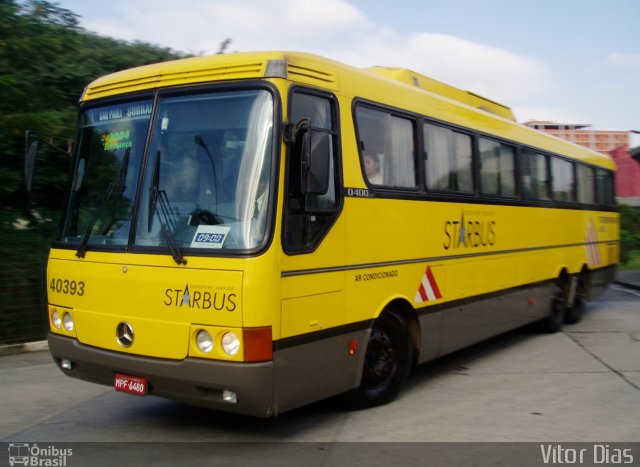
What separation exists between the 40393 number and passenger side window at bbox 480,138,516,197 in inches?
199

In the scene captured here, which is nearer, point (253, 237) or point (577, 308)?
point (253, 237)

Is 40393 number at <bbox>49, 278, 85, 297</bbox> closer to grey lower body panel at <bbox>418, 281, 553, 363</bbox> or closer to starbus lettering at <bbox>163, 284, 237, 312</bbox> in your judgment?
starbus lettering at <bbox>163, 284, 237, 312</bbox>

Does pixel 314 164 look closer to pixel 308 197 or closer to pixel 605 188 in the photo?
pixel 308 197

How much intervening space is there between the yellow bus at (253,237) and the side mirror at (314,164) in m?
0.01

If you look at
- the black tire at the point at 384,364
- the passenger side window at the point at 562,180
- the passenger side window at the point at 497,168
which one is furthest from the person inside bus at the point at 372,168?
the passenger side window at the point at 562,180

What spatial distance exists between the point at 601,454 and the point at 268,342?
278 cm

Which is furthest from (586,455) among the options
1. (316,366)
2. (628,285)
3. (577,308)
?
(628,285)

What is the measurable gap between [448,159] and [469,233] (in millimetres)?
950

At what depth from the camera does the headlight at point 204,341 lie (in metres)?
4.88

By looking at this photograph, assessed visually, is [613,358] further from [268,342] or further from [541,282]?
[268,342]

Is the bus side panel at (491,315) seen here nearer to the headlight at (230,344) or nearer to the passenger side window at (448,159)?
the passenger side window at (448,159)

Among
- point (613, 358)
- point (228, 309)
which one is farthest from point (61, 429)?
point (613, 358)

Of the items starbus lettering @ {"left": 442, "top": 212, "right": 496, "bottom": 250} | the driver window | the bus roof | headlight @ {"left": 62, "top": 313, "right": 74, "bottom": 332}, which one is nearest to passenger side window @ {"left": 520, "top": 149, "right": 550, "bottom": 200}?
the bus roof

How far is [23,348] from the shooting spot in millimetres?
9500
